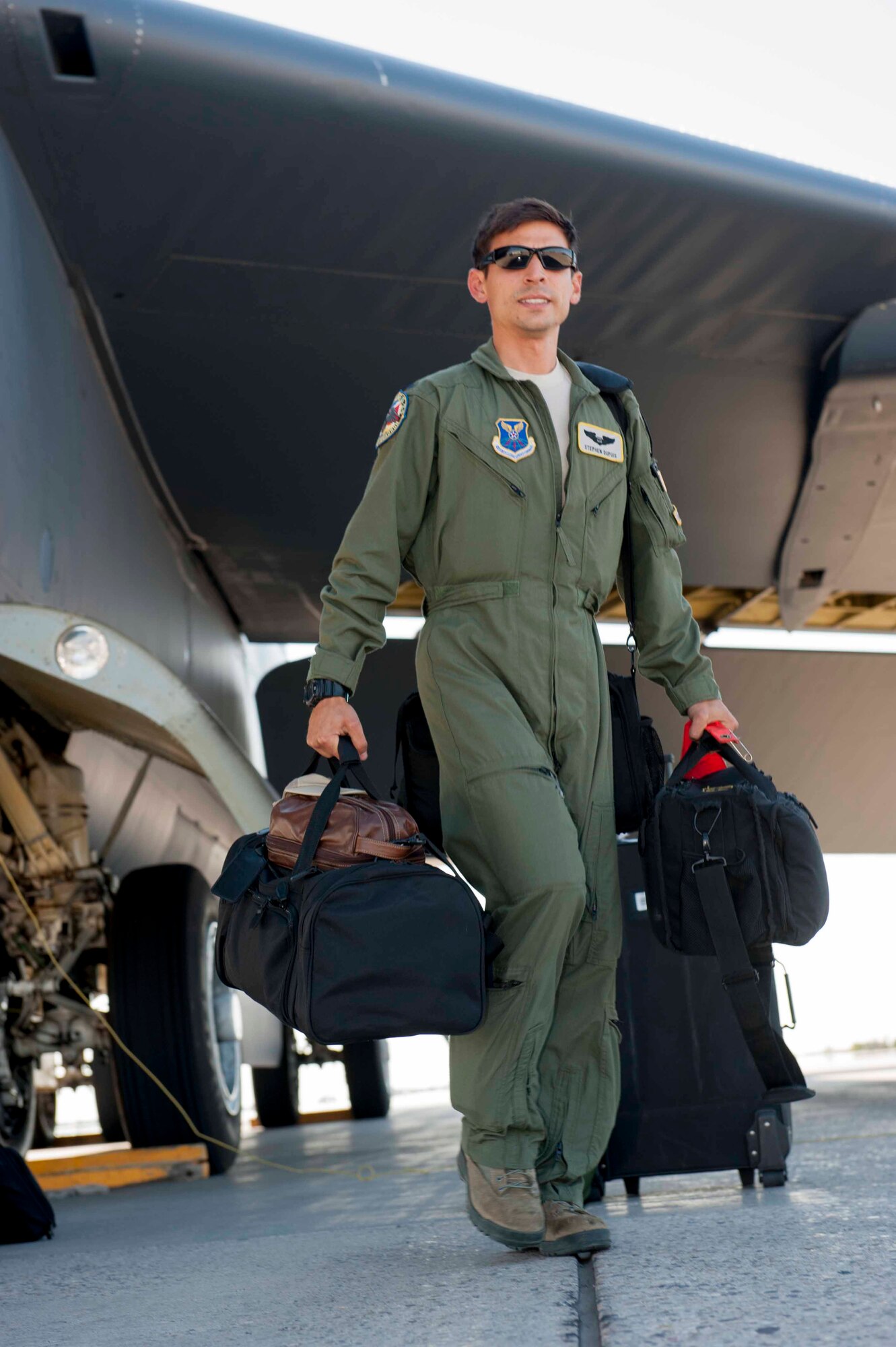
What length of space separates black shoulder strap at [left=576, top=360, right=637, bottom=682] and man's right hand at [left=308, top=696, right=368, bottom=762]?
593mm

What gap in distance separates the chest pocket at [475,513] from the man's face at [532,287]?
9.3 inches

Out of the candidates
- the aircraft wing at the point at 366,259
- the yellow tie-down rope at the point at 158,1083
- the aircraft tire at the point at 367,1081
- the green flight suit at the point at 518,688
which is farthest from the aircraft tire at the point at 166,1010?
the aircraft tire at the point at 367,1081

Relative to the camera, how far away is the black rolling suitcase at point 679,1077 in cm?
276

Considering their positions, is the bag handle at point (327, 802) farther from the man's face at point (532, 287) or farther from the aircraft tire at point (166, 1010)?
the aircraft tire at point (166, 1010)

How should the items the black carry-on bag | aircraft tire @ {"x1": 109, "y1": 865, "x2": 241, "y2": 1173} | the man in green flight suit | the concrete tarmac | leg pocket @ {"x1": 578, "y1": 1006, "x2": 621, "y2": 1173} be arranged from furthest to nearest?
aircraft tire @ {"x1": 109, "y1": 865, "x2": 241, "y2": 1173}
the black carry-on bag
leg pocket @ {"x1": 578, "y1": 1006, "x2": 621, "y2": 1173}
the man in green flight suit
the concrete tarmac

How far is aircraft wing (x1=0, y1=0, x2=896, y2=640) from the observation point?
378cm

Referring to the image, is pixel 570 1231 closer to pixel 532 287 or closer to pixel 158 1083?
pixel 532 287

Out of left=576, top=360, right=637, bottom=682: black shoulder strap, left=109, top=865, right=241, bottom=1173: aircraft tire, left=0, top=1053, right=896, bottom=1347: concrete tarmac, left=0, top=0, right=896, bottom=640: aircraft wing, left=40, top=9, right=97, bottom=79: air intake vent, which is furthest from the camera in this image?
left=109, top=865, right=241, bottom=1173: aircraft tire

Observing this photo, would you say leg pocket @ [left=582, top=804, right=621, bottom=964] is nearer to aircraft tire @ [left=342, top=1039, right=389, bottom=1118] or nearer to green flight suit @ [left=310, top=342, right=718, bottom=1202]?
green flight suit @ [left=310, top=342, right=718, bottom=1202]

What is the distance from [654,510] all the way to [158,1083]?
114 inches

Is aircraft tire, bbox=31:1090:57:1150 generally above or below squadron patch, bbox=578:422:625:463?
below

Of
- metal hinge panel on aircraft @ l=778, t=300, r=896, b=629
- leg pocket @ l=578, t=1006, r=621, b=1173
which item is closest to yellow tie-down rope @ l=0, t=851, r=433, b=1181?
leg pocket @ l=578, t=1006, r=621, b=1173

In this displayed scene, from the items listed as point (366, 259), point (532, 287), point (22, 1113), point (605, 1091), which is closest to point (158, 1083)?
point (22, 1113)

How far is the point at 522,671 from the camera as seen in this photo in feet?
7.32
